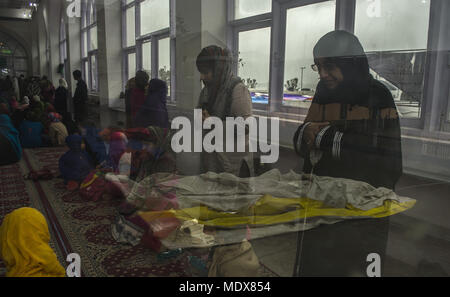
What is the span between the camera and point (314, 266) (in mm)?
1070

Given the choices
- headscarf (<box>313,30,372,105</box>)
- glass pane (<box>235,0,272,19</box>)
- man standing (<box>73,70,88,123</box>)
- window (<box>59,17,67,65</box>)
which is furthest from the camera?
man standing (<box>73,70,88,123</box>)

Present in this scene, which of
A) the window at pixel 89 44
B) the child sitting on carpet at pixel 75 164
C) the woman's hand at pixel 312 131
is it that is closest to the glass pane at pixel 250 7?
the woman's hand at pixel 312 131

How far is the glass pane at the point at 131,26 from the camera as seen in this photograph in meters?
1.88

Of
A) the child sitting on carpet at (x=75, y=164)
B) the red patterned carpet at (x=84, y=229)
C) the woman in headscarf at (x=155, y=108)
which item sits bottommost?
the red patterned carpet at (x=84, y=229)

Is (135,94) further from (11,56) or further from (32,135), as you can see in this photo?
(32,135)

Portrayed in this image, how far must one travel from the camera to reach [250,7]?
1397 mm

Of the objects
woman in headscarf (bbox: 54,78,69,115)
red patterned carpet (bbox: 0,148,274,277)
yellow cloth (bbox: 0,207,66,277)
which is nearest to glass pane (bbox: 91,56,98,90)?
woman in headscarf (bbox: 54,78,69,115)

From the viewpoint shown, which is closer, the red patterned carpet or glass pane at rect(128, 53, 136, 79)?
the red patterned carpet

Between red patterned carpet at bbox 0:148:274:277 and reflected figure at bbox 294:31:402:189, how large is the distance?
0.50 meters

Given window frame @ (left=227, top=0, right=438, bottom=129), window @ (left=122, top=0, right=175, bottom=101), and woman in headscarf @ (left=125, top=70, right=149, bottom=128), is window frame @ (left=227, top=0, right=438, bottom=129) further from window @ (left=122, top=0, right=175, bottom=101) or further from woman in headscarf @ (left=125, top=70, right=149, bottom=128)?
woman in headscarf @ (left=125, top=70, right=149, bottom=128)

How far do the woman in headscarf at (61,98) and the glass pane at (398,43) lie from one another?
2.53m

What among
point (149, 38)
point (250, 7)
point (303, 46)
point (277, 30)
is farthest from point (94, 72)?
point (303, 46)

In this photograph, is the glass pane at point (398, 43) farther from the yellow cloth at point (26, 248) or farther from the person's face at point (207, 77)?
the yellow cloth at point (26, 248)

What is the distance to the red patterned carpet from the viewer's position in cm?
153
